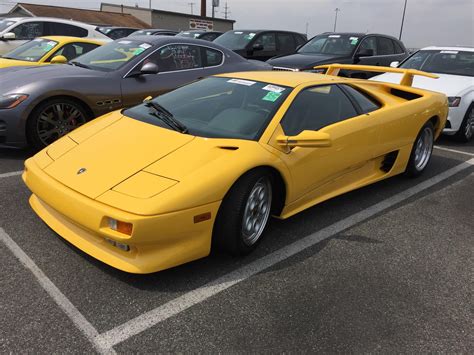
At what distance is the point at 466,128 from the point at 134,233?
5852 millimetres

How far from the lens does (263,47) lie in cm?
1009

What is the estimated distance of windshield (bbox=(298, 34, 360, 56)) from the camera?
9164 mm

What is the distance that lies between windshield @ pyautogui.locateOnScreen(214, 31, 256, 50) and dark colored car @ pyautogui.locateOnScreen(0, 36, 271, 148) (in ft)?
12.8

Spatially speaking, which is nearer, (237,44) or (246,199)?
(246,199)

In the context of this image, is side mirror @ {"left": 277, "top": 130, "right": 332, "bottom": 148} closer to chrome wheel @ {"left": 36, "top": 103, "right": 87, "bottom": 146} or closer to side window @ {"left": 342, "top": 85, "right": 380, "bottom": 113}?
side window @ {"left": 342, "top": 85, "right": 380, "bottom": 113}

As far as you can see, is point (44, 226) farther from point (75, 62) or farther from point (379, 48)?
point (379, 48)

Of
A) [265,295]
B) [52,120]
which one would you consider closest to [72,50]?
[52,120]

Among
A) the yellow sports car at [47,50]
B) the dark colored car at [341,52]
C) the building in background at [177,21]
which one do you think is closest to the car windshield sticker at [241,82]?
the yellow sports car at [47,50]

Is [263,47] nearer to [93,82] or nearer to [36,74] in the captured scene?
[93,82]

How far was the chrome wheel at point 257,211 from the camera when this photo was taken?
2900 mm

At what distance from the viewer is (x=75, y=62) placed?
5.73 metres

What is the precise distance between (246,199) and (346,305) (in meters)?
0.87

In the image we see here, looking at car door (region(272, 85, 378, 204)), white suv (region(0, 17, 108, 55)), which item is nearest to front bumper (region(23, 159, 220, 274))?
car door (region(272, 85, 378, 204))

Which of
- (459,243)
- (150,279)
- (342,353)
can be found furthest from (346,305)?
(459,243)
